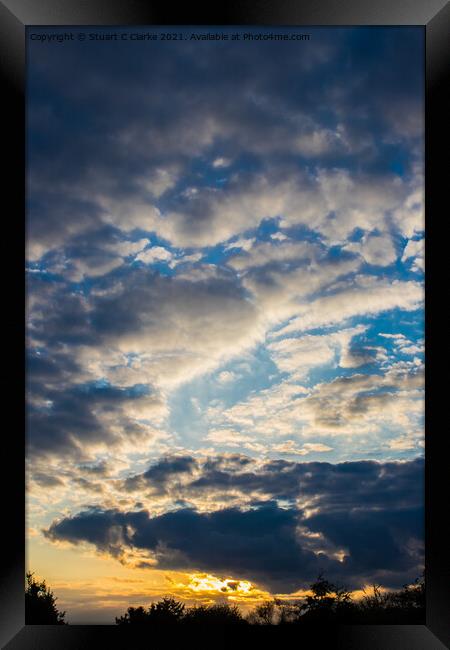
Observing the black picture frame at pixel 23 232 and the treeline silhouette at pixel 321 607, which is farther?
the treeline silhouette at pixel 321 607

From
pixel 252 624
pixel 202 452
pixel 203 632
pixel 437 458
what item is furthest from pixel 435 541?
pixel 202 452

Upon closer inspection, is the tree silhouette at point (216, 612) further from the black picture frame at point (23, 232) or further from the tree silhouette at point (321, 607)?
the black picture frame at point (23, 232)

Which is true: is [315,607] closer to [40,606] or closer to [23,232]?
[40,606]

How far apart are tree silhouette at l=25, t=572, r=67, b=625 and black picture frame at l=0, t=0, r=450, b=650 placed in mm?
120

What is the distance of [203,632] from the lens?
3.06 m

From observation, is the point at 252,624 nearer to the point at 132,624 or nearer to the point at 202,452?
the point at 132,624

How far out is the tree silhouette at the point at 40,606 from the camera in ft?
10.5

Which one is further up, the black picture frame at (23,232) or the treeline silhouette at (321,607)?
the black picture frame at (23,232)

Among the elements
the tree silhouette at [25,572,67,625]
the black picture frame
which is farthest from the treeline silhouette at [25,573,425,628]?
the black picture frame

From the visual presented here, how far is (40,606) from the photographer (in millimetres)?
4820

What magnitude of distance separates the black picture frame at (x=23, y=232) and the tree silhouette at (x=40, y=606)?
0.12 m

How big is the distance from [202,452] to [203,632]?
2.39 meters

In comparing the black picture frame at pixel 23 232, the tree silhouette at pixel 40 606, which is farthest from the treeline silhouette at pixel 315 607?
the black picture frame at pixel 23 232

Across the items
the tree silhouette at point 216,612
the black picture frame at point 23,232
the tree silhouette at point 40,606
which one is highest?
the black picture frame at point 23,232
